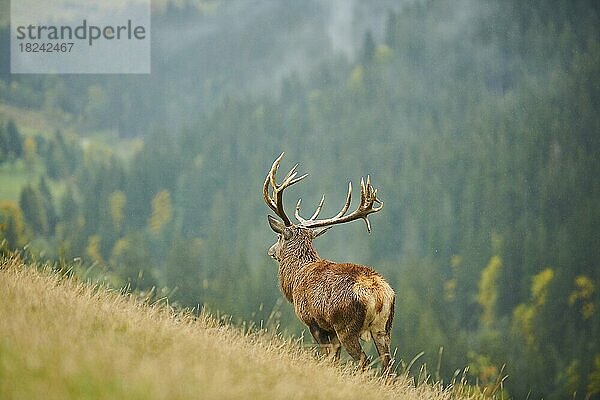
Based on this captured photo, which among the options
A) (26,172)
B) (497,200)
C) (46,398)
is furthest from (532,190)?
(46,398)

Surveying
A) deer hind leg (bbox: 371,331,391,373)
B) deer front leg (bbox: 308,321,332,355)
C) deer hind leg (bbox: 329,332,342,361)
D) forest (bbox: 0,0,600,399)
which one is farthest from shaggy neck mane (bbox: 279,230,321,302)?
forest (bbox: 0,0,600,399)

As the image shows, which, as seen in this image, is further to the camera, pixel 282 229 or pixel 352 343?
pixel 282 229

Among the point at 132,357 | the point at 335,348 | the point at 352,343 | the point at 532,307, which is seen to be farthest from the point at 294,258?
the point at 532,307

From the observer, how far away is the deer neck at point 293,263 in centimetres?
655

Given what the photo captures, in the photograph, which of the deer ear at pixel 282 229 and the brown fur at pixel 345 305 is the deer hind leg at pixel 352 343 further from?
the deer ear at pixel 282 229

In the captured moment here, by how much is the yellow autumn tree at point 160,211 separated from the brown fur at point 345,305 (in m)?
5.08

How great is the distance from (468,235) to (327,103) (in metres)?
2.28

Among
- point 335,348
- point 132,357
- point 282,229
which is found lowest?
point 335,348

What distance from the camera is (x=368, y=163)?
10.8 metres

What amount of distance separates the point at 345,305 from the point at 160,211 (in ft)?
19.2

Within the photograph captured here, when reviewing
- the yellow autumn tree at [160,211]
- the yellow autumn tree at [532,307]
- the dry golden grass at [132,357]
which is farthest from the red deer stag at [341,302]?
the yellow autumn tree at [160,211]

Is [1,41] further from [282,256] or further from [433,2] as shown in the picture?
[282,256]

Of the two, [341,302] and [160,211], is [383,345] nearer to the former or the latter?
[341,302]

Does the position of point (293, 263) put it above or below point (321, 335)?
above
